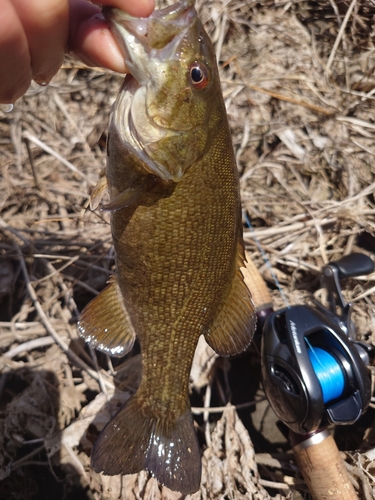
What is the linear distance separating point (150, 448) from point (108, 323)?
62cm

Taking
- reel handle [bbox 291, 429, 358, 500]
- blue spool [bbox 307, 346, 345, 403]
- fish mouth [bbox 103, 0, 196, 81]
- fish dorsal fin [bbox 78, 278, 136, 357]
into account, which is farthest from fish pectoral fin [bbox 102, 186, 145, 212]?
reel handle [bbox 291, 429, 358, 500]

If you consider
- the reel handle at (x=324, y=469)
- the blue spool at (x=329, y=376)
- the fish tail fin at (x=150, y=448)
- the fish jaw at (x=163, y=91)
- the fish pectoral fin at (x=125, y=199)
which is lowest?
the reel handle at (x=324, y=469)

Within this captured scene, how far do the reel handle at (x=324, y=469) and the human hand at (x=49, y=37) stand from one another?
6.79ft

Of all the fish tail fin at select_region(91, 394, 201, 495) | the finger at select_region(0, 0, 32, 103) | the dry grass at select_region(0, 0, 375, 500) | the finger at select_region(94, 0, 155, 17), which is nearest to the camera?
the finger at select_region(0, 0, 32, 103)

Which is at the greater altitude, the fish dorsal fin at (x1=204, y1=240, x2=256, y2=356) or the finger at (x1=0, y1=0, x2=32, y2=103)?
the finger at (x1=0, y1=0, x2=32, y2=103)

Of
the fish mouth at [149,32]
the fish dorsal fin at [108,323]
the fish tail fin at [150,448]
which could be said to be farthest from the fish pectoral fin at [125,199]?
the fish tail fin at [150,448]

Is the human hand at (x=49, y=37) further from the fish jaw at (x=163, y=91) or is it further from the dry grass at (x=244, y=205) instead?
the dry grass at (x=244, y=205)

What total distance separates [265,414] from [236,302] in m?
1.29

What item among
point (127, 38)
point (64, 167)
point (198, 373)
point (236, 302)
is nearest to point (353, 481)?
point (198, 373)

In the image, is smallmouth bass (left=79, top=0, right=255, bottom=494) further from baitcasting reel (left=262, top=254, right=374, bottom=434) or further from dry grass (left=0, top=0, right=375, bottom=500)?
dry grass (left=0, top=0, right=375, bottom=500)

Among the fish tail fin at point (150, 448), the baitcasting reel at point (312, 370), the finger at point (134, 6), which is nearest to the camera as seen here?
the finger at point (134, 6)

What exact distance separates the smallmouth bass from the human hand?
7 cm

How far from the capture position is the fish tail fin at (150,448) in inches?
73.5

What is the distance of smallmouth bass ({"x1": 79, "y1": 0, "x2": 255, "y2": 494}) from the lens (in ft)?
4.87
